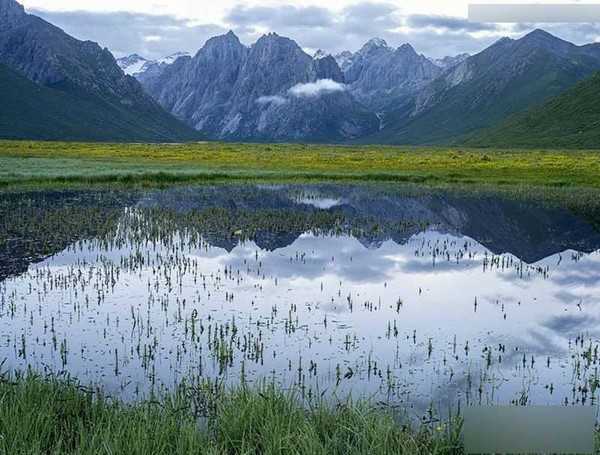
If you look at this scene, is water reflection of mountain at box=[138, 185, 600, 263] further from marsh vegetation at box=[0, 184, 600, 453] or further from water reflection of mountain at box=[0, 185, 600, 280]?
marsh vegetation at box=[0, 184, 600, 453]

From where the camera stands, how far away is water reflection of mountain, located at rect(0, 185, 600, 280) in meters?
31.6

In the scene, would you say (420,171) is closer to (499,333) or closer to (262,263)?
(262,263)

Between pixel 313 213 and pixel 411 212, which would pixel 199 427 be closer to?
pixel 313 213

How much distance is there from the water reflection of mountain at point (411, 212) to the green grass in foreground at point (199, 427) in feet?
65.4

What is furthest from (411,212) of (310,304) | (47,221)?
(310,304)

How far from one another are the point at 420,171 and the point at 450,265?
56163mm

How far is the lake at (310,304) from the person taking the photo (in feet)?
42.7

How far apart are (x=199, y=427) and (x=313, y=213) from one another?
34.1 m

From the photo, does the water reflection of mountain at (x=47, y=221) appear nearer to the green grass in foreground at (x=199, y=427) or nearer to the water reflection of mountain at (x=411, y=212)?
the water reflection of mountain at (x=411, y=212)

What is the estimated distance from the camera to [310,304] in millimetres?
19484

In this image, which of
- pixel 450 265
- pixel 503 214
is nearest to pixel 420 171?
pixel 503 214

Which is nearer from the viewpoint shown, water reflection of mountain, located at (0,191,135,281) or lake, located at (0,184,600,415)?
lake, located at (0,184,600,415)

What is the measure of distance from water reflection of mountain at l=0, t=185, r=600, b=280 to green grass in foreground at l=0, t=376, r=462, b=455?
14.8 meters

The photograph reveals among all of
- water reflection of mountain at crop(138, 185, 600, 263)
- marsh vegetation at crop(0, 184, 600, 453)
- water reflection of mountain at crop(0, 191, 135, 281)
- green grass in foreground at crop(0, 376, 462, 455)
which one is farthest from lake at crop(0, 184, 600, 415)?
green grass in foreground at crop(0, 376, 462, 455)
